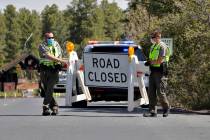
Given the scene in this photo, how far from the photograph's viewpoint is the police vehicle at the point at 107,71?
1742cm

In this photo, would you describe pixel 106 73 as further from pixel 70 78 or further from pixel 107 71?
pixel 70 78

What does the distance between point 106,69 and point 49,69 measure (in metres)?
2.92

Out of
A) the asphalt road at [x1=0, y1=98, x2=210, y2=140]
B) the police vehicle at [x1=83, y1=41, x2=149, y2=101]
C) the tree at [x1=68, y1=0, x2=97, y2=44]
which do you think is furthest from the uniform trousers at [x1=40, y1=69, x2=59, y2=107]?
the tree at [x1=68, y1=0, x2=97, y2=44]

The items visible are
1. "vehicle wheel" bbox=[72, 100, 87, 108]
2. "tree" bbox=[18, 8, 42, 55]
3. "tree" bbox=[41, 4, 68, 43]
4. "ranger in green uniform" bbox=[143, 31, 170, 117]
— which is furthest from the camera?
"tree" bbox=[41, 4, 68, 43]

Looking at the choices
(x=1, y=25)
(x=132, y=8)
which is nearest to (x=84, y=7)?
(x=1, y=25)

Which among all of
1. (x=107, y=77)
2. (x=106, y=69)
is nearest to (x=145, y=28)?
(x=107, y=77)

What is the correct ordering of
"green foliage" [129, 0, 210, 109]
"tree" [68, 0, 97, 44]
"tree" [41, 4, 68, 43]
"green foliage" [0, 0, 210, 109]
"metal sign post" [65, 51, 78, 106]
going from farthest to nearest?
"tree" [41, 4, 68, 43] → "tree" [68, 0, 97, 44] → "green foliage" [0, 0, 210, 109] → "green foliage" [129, 0, 210, 109] → "metal sign post" [65, 51, 78, 106]

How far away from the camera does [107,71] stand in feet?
58.4

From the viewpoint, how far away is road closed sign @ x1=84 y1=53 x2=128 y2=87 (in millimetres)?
17359

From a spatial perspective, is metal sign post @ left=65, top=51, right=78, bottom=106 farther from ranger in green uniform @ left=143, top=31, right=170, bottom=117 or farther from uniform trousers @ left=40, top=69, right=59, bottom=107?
ranger in green uniform @ left=143, top=31, right=170, bottom=117

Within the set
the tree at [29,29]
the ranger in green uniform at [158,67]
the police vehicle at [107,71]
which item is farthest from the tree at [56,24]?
the ranger in green uniform at [158,67]

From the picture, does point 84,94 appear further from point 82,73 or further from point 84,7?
point 84,7

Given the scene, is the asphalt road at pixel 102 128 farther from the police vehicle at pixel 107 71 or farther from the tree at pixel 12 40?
the tree at pixel 12 40

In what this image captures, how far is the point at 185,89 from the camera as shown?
20.0 metres
